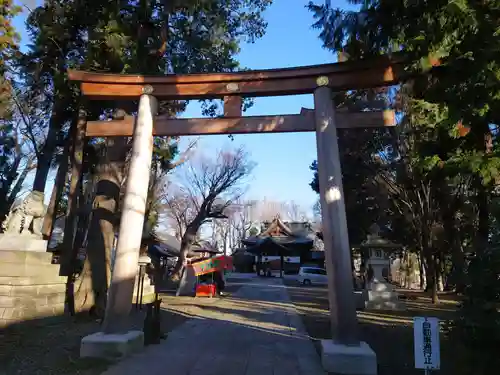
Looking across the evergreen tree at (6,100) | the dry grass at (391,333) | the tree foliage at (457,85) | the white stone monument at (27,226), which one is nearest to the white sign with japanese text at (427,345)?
the tree foliage at (457,85)

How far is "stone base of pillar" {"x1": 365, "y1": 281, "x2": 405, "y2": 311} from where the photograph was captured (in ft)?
49.7

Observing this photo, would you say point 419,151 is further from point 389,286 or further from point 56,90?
point 56,90

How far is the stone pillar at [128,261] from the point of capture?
21.5 ft

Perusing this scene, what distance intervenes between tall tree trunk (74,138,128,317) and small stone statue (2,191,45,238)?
2071 mm

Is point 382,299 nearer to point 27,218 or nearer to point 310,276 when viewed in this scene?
point 27,218

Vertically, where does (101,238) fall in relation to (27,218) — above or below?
below

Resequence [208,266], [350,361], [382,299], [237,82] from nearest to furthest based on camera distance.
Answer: [350,361] < [237,82] < [382,299] < [208,266]

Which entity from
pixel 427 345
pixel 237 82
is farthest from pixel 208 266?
pixel 427 345

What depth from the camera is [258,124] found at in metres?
7.69

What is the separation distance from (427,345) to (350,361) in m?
1.71

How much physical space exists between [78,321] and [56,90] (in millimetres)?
7029

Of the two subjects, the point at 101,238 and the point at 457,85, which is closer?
the point at 457,85

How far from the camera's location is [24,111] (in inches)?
665

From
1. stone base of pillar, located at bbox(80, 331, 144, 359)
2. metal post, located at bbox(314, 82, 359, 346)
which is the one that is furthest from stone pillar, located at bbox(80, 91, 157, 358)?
metal post, located at bbox(314, 82, 359, 346)
